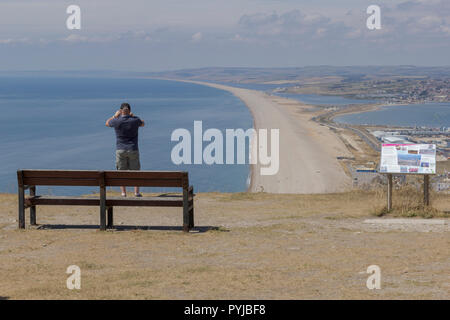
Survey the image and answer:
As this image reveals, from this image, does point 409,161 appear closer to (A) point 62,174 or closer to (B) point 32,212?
(A) point 62,174

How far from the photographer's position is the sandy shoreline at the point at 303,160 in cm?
4825

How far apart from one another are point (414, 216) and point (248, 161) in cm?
5775

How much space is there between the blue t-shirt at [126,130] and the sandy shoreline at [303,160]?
53.0 feet

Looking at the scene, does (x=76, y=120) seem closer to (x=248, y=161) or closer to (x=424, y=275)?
(x=248, y=161)

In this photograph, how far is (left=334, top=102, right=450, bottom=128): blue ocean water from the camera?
378 ft

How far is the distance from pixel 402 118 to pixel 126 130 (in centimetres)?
12287

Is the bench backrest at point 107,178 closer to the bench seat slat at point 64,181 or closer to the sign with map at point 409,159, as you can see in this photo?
the bench seat slat at point 64,181

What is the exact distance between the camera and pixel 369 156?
221 feet

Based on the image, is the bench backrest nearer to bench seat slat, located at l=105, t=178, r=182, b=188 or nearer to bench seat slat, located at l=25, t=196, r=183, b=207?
bench seat slat, located at l=105, t=178, r=182, b=188

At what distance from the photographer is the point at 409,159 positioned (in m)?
10.9

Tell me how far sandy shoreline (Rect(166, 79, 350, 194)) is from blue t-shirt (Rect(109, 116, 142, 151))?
16.2 metres

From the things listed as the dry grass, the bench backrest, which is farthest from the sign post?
the bench backrest
